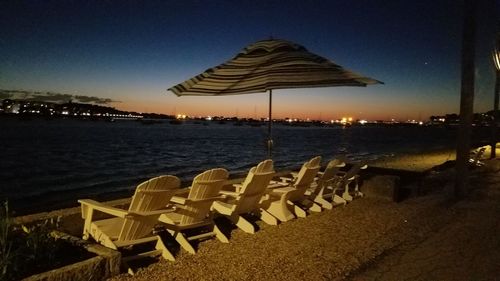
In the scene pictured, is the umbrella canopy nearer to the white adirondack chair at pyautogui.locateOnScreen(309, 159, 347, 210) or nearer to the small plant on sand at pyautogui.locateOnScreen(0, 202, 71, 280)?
the white adirondack chair at pyautogui.locateOnScreen(309, 159, 347, 210)

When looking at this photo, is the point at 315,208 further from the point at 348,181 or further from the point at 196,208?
the point at 196,208

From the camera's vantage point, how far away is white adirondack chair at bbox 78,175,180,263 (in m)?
3.79

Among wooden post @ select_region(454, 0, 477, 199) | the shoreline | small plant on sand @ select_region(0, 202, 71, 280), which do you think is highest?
A: wooden post @ select_region(454, 0, 477, 199)

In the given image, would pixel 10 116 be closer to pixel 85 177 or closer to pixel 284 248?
pixel 85 177

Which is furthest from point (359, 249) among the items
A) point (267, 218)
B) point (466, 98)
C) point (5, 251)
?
point (466, 98)

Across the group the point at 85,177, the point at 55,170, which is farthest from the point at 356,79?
the point at 55,170

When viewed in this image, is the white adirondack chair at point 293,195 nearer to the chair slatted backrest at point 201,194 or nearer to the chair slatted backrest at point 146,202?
the chair slatted backrest at point 201,194

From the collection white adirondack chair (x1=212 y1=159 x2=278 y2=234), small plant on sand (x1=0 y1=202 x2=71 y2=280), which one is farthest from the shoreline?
white adirondack chair (x1=212 y1=159 x2=278 y2=234)

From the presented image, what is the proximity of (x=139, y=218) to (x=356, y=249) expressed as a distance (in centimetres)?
247

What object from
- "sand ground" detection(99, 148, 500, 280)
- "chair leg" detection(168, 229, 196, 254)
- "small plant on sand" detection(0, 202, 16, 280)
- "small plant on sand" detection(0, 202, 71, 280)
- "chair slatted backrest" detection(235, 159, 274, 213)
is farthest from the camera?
"chair slatted backrest" detection(235, 159, 274, 213)

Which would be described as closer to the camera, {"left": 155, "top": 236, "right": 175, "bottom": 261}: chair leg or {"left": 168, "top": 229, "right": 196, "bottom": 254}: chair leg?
{"left": 155, "top": 236, "right": 175, "bottom": 261}: chair leg

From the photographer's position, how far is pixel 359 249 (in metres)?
4.41

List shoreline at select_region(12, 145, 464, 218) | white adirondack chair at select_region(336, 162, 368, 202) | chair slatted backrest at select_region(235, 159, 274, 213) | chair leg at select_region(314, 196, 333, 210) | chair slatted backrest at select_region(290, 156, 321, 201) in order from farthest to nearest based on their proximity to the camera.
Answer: shoreline at select_region(12, 145, 464, 218)
white adirondack chair at select_region(336, 162, 368, 202)
chair leg at select_region(314, 196, 333, 210)
chair slatted backrest at select_region(290, 156, 321, 201)
chair slatted backrest at select_region(235, 159, 274, 213)

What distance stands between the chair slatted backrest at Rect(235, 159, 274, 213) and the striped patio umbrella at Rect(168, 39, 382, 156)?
4.13 ft
